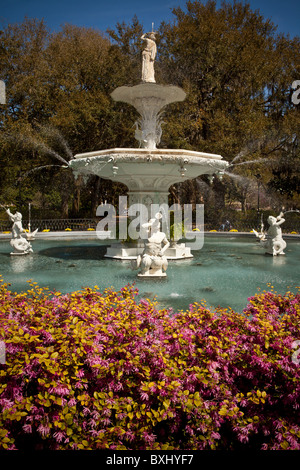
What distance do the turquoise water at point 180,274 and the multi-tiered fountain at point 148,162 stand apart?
1.40 m

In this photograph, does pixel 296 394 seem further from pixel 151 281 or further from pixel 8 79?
pixel 8 79

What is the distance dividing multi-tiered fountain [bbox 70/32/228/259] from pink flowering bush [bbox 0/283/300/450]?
7605 mm

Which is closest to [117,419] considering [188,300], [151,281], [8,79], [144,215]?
[188,300]

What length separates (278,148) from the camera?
97.2ft

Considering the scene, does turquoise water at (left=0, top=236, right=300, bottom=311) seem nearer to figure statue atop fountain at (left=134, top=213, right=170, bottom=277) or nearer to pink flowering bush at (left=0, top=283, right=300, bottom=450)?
figure statue atop fountain at (left=134, top=213, right=170, bottom=277)

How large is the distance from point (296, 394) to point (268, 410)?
0.91ft

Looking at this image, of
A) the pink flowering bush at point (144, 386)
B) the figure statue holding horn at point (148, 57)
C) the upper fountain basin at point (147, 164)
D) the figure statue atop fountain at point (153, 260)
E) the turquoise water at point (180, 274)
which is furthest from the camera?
the figure statue holding horn at point (148, 57)

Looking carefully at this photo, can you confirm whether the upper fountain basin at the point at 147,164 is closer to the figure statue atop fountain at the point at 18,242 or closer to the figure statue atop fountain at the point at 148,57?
the figure statue atop fountain at the point at 18,242

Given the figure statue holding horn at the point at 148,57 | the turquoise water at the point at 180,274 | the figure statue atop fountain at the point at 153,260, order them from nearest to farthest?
the turquoise water at the point at 180,274
the figure statue atop fountain at the point at 153,260
the figure statue holding horn at the point at 148,57

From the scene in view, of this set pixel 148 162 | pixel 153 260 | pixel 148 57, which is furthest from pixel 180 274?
pixel 148 57

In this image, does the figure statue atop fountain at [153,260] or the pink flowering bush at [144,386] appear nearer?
the pink flowering bush at [144,386]

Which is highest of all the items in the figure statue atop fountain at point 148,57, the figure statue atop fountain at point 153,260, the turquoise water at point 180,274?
the figure statue atop fountain at point 148,57

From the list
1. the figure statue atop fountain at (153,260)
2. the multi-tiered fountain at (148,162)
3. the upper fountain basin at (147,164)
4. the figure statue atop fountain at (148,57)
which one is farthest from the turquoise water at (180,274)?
the figure statue atop fountain at (148,57)

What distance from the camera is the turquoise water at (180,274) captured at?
7.20 meters
